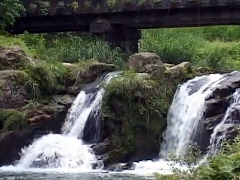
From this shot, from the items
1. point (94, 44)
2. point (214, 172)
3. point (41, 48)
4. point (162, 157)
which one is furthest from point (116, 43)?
point (214, 172)

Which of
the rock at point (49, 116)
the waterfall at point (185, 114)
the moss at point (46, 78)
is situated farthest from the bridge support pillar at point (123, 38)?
the waterfall at point (185, 114)

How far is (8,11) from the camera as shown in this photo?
2339 centimetres

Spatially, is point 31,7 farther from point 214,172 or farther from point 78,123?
point 214,172

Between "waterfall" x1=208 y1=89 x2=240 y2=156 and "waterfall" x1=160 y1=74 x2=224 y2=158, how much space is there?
0.88 m

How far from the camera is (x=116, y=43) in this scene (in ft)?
81.3

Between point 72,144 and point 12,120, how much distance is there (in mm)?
1798

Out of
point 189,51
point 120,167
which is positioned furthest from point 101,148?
point 189,51

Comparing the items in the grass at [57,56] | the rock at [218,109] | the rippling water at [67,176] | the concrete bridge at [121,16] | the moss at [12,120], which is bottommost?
the rippling water at [67,176]

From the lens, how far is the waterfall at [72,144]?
53.7 ft

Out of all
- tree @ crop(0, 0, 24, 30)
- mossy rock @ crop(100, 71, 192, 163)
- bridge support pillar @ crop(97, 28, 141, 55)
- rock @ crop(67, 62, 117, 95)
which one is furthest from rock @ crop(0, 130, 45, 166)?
bridge support pillar @ crop(97, 28, 141, 55)

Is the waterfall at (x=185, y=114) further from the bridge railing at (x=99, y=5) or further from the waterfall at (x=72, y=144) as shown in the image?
the bridge railing at (x=99, y=5)

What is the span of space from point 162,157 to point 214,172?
7.25m

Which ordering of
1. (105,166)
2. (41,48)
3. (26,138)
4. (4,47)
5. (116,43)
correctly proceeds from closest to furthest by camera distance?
(105,166), (26,138), (4,47), (41,48), (116,43)

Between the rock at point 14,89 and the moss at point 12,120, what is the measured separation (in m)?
0.60
